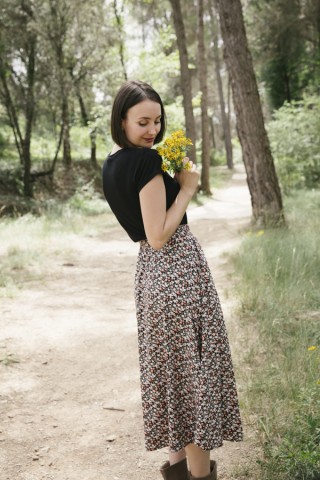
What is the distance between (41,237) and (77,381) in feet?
17.4

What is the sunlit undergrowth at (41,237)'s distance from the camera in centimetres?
680

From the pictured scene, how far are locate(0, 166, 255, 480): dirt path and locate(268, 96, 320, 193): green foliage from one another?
23.2ft

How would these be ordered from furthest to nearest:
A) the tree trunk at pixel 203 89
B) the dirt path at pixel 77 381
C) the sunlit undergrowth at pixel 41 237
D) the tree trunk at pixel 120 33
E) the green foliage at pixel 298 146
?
1. the tree trunk at pixel 120 33
2. the tree trunk at pixel 203 89
3. the green foliage at pixel 298 146
4. the sunlit undergrowth at pixel 41 237
5. the dirt path at pixel 77 381

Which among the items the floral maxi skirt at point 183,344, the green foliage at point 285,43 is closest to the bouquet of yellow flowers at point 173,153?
the floral maxi skirt at point 183,344

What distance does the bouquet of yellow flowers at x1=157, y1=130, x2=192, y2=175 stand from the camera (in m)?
2.03

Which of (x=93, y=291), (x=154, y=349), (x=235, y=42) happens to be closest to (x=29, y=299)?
(x=93, y=291)

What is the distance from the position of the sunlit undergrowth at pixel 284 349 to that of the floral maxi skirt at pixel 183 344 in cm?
46

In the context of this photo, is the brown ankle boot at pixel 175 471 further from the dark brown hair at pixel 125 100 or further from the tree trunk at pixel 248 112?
the tree trunk at pixel 248 112

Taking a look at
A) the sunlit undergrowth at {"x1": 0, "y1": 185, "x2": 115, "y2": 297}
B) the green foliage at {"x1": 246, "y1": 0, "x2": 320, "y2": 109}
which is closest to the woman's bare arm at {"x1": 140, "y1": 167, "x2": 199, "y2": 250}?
the sunlit undergrowth at {"x1": 0, "y1": 185, "x2": 115, "y2": 297}

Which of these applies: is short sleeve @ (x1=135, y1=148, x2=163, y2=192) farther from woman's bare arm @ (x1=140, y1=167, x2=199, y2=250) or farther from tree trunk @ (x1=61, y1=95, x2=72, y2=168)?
tree trunk @ (x1=61, y1=95, x2=72, y2=168)

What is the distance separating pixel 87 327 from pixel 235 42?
5554mm

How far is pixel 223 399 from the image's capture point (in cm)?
225

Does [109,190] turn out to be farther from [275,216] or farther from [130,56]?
[130,56]

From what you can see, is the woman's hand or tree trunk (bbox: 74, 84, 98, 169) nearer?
the woman's hand
